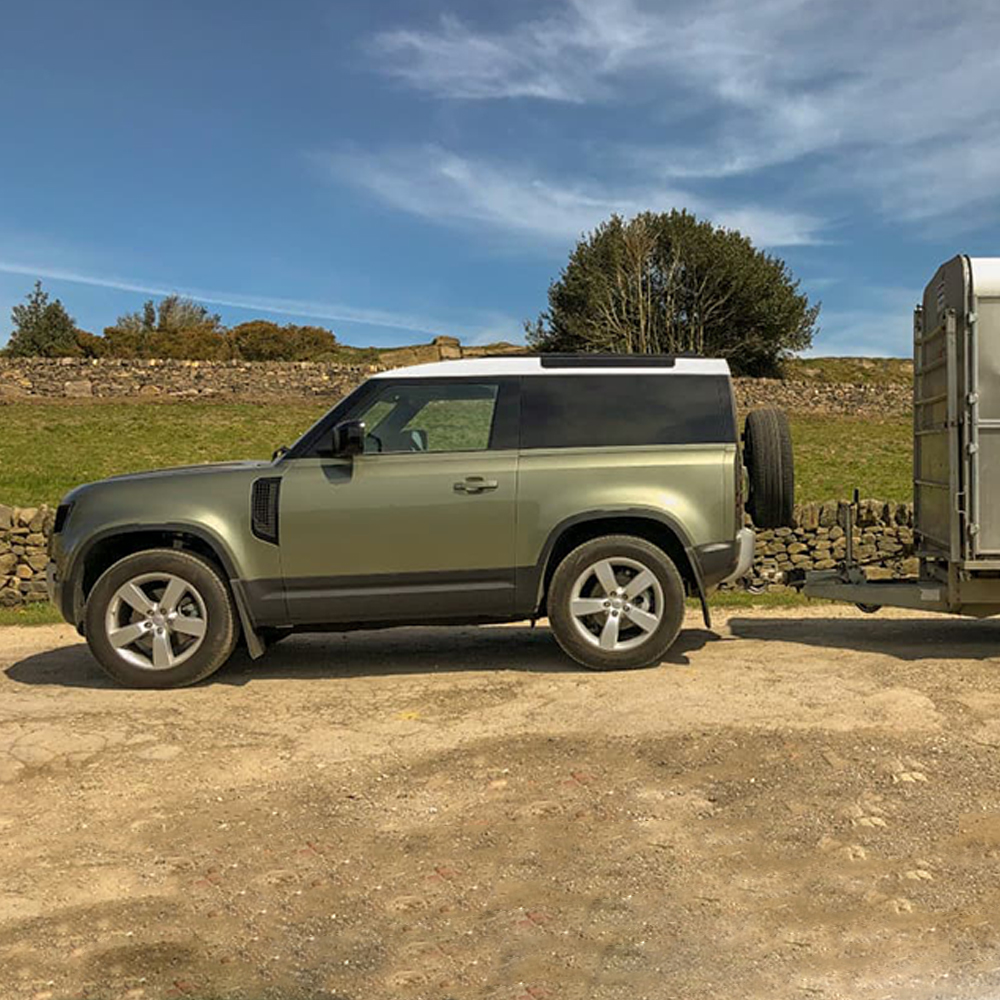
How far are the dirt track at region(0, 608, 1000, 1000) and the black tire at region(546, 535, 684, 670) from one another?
0.66ft

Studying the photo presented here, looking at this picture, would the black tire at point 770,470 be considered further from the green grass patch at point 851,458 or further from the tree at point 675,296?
the tree at point 675,296

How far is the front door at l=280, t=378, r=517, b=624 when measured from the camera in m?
6.43

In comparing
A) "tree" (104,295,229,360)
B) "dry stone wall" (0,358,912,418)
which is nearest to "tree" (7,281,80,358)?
"tree" (104,295,229,360)

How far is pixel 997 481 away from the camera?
645 cm

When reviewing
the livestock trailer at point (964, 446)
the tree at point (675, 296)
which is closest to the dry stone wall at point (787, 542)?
the livestock trailer at point (964, 446)

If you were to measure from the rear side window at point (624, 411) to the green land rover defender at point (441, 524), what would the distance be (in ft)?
0.04

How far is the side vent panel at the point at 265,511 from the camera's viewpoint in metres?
6.40

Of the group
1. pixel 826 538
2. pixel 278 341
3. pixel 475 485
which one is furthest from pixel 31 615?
pixel 278 341

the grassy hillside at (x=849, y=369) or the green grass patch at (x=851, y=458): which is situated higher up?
the grassy hillside at (x=849, y=369)

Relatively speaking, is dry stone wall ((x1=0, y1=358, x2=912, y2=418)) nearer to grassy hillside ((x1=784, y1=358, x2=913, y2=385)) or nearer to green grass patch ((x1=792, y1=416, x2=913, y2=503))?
green grass patch ((x1=792, y1=416, x2=913, y2=503))

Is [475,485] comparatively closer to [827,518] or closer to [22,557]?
[22,557]

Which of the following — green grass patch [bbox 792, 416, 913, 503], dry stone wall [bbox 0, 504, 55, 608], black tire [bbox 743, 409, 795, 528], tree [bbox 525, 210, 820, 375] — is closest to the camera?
black tire [bbox 743, 409, 795, 528]

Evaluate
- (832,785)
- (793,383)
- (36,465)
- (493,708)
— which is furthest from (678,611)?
(793,383)

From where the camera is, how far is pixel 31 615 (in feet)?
33.8
